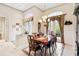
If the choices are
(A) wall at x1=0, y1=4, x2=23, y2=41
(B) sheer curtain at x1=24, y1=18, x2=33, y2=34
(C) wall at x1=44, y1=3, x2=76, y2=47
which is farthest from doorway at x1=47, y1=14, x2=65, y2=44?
(A) wall at x1=0, y1=4, x2=23, y2=41

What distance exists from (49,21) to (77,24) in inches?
21.0

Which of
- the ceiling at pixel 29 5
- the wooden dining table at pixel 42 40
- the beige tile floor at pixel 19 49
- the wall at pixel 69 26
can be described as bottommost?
the beige tile floor at pixel 19 49

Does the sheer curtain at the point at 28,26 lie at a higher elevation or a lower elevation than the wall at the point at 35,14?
lower

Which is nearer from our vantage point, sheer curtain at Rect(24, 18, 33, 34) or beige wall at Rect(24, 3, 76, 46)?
beige wall at Rect(24, 3, 76, 46)

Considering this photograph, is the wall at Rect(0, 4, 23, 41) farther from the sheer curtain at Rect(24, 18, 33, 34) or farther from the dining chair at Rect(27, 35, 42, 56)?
the dining chair at Rect(27, 35, 42, 56)

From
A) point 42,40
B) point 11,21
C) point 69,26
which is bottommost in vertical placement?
point 42,40

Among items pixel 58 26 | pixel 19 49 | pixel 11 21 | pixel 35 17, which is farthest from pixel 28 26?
pixel 58 26

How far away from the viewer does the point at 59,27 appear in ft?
6.90

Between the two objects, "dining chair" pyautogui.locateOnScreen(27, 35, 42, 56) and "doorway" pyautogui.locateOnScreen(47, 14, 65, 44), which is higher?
"doorway" pyautogui.locateOnScreen(47, 14, 65, 44)

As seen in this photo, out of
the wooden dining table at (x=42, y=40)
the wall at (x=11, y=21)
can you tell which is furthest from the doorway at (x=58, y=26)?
the wall at (x=11, y=21)

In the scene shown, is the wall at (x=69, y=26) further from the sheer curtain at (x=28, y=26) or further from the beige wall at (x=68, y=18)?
the sheer curtain at (x=28, y=26)

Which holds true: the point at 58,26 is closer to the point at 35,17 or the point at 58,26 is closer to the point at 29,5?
the point at 35,17

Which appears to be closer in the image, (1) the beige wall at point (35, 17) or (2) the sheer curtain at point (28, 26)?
(1) the beige wall at point (35, 17)

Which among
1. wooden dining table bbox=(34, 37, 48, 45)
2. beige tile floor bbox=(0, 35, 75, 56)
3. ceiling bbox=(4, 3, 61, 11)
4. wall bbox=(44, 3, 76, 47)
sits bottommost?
beige tile floor bbox=(0, 35, 75, 56)
